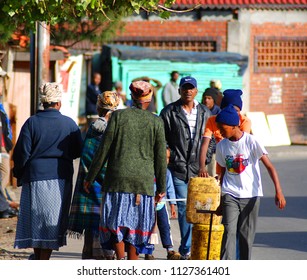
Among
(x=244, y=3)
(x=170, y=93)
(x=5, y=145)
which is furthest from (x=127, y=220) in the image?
(x=244, y=3)

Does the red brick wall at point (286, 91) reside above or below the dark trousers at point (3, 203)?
above

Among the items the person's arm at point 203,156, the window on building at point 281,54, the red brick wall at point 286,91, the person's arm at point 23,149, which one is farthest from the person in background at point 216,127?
the window on building at point 281,54

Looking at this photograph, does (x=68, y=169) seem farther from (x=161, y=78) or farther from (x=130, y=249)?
(x=161, y=78)

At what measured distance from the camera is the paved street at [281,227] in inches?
459

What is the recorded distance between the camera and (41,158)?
31.7ft

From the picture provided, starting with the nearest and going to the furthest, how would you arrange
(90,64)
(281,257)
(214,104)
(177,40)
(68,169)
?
(68,169) → (281,257) → (214,104) → (90,64) → (177,40)

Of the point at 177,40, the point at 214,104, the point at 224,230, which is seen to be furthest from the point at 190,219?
the point at 177,40

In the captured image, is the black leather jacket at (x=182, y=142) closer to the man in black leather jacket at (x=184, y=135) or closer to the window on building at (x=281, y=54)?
the man in black leather jacket at (x=184, y=135)

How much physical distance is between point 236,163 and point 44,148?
5.70 feet

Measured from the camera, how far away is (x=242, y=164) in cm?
916

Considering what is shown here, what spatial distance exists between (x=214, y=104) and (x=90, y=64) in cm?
1342

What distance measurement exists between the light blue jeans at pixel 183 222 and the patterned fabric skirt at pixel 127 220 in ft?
6.02

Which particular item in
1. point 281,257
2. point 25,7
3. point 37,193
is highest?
point 25,7

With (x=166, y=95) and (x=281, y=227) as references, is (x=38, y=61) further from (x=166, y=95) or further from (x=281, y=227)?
(x=166, y=95)
